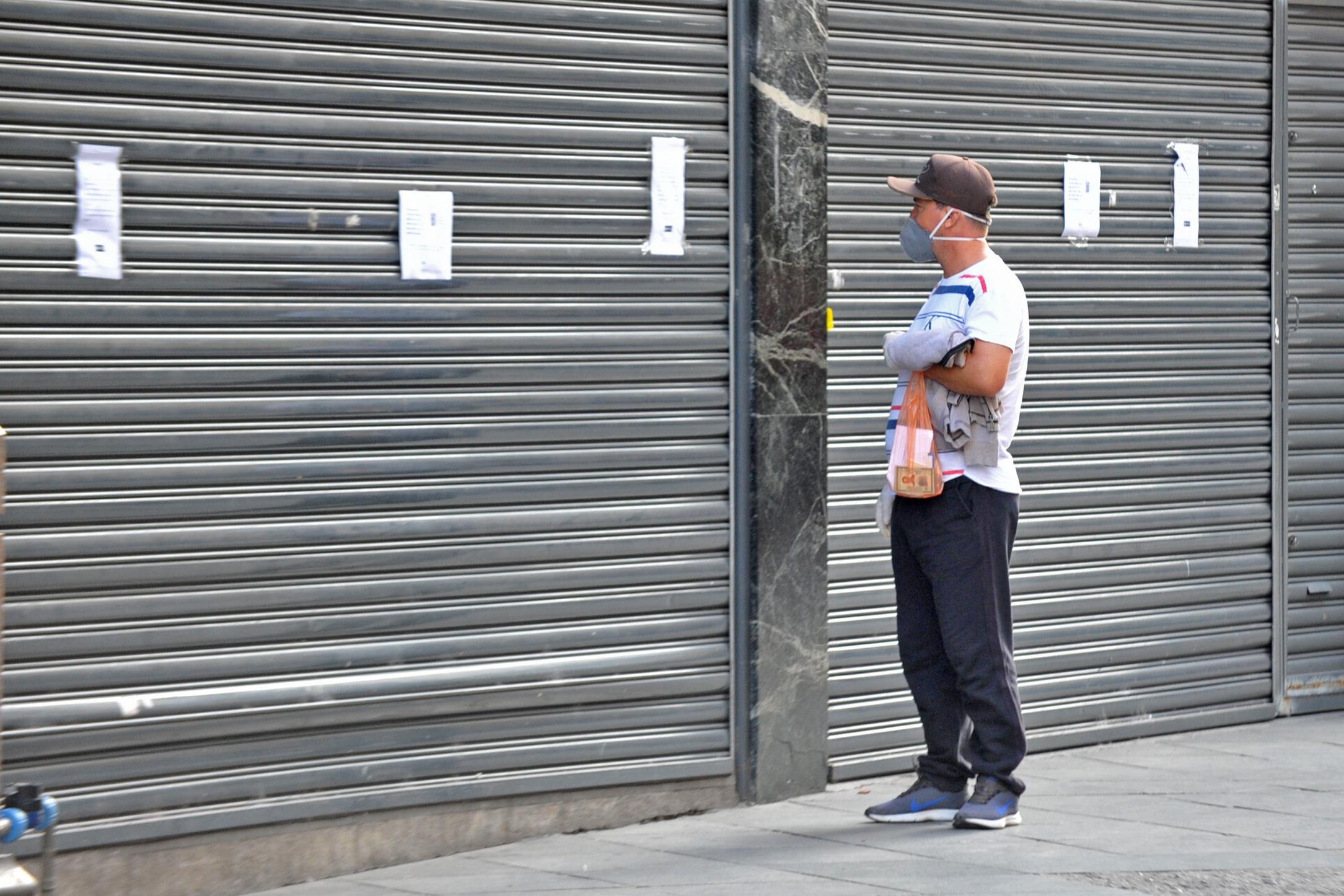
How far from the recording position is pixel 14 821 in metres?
4.36

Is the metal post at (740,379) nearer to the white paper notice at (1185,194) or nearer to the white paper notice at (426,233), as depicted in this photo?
the white paper notice at (426,233)

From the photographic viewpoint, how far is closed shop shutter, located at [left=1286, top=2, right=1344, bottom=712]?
8.51m

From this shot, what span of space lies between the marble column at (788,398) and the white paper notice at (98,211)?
7.34 ft

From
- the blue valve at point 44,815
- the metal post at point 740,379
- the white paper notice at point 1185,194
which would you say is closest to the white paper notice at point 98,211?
the blue valve at point 44,815

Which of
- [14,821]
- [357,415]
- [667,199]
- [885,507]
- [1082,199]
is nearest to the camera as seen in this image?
[14,821]

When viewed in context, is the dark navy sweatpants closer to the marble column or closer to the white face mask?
the marble column

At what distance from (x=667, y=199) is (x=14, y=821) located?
312 centimetres

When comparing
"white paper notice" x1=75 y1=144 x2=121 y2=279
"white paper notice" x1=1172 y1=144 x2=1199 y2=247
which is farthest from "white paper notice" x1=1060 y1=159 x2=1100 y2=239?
"white paper notice" x1=75 y1=144 x2=121 y2=279

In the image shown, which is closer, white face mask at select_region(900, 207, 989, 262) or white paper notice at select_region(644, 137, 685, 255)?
white face mask at select_region(900, 207, 989, 262)

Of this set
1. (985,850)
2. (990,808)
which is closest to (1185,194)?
(990,808)

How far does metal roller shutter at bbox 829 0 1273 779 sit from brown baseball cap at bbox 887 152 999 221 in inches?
32.1

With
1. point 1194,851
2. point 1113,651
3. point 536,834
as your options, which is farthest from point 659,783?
point 1113,651

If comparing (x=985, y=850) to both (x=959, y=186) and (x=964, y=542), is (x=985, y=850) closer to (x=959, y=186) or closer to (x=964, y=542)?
(x=964, y=542)

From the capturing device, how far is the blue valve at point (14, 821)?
4.35 meters
